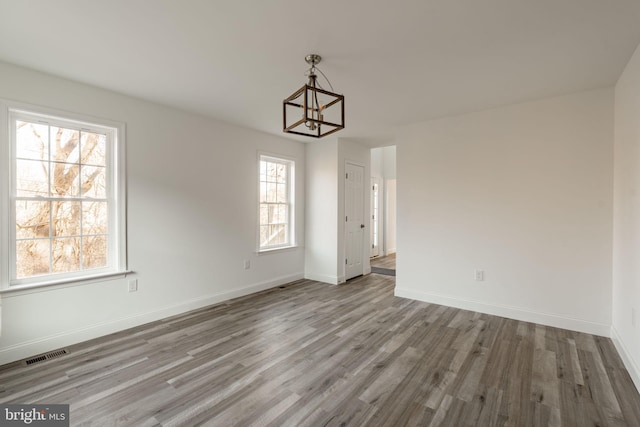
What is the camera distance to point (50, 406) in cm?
204

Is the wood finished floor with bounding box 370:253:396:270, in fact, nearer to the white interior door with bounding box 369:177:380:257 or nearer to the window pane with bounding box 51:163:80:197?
the white interior door with bounding box 369:177:380:257

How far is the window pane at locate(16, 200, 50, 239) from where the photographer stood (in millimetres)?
2729

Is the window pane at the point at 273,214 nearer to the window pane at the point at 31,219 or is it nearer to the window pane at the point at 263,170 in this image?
the window pane at the point at 263,170

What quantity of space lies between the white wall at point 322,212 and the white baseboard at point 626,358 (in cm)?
343

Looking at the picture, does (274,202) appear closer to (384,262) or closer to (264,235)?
(264,235)

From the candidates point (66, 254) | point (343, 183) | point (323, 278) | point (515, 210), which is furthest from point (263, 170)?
point (515, 210)

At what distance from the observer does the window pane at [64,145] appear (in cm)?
292

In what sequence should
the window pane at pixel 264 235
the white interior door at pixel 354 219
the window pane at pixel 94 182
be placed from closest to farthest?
the window pane at pixel 94 182 < the window pane at pixel 264 235 < the white interior door at pixel 354 219

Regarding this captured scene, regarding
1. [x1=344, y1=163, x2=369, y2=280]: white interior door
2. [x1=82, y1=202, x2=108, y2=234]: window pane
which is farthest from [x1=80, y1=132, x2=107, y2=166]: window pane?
[x1=344, y1=163, x2=369, y2=280]: white interior door

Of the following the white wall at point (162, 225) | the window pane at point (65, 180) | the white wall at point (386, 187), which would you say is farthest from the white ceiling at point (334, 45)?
the white wall at point (386, 187)

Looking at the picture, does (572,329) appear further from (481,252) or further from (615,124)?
(615,124)

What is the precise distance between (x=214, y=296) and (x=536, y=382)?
3640mm

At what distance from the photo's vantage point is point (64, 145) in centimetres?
299

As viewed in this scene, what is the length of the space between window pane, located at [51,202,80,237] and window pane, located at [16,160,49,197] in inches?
6.5
